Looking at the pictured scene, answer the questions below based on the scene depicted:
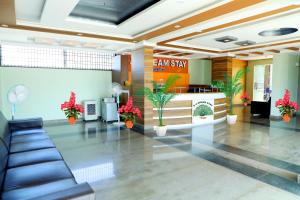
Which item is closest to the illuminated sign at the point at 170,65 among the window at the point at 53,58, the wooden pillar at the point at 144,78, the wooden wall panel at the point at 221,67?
the wooden wall panel at the point at 221,67

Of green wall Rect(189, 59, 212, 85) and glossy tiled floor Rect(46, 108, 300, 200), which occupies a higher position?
green wall Rect(189, 59, 212, 85)

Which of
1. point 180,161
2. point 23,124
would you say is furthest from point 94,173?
point 23,124

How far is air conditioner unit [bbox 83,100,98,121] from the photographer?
26.0 feet

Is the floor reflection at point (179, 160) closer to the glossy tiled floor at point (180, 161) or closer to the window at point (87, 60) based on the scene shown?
the glossy tiled floor at point (180, 161)

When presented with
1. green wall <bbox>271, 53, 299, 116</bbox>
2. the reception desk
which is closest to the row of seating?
the reception desk

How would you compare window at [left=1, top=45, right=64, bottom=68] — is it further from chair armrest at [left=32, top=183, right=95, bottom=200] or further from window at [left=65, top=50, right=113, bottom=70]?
chair armrest at [left=32, top=183, right=95, bottom=200]

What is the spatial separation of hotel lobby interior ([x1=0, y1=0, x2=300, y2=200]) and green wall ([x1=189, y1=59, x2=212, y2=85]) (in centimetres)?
186

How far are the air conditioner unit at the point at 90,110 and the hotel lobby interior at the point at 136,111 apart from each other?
56 millimetres

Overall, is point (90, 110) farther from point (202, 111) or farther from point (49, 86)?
point (202, 111)

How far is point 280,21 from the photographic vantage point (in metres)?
4.32

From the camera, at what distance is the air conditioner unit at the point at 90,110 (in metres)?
7.93

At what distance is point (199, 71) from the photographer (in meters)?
11.7

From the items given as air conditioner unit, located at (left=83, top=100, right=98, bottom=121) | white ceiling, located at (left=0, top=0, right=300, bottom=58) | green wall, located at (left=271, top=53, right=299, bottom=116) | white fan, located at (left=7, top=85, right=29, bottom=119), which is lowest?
air conditioner unit, located at (left=83, top=100, right=98, bottom=121)

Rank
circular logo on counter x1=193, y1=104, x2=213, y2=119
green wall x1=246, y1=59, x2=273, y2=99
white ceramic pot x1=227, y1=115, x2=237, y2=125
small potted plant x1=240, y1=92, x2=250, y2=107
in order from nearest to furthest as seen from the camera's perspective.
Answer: circular logo on counter x1=193, y1=104, x2=213, y2=119 → white ceramic pot x1=227, y1=115, x2=237, y2=125 → small potted plant x1=240, y1=92, x2=250, y2=107 → green wall x1=246, y1=59, x2=273, y2=99
